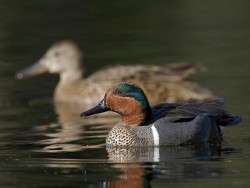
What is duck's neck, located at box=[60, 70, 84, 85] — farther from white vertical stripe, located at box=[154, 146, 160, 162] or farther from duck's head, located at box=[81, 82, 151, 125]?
white vertical stripe, located at box=[154, 146, 160, 162]

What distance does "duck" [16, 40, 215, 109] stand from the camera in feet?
46.8

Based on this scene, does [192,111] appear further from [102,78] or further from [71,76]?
[71,76]

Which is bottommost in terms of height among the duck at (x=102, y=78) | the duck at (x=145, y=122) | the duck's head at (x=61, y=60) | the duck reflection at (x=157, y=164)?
the duck reflection at (x=157, y=164)

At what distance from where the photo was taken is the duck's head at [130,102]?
1095cm

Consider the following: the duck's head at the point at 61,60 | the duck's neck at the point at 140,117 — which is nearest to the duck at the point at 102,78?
the duck's head at the point at 61,60

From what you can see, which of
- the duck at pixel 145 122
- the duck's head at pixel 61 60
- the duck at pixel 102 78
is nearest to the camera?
the duck at pixel 145 122

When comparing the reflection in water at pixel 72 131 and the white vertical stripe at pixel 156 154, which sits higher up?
the reflection in water at pixel 72 131

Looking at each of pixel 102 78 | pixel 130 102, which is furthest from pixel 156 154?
pixel 102 78

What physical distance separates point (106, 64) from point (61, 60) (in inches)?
31.6

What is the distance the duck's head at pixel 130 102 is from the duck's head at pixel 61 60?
16.7 ft

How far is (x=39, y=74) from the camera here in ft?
55.7

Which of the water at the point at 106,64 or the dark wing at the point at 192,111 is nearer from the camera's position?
the water at the point at 106,64

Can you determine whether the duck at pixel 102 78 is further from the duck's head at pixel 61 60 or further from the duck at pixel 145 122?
the duck at pixel 145 122

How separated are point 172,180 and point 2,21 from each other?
1147 cm
